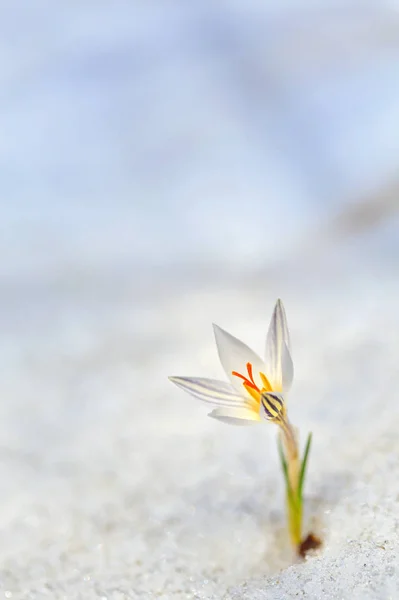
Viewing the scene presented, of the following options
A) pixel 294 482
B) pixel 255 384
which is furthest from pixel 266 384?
pixel 294 482

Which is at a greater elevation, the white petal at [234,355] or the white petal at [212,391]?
the white petal at [234,355]

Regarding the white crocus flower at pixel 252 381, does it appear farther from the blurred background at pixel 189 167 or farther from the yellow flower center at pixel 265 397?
the blurred background at pixel 189 167

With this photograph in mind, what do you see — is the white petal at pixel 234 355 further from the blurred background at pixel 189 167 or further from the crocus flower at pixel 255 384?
the blurred background at pixel 189 167

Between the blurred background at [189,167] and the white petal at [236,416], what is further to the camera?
the blurred background at [189,167]

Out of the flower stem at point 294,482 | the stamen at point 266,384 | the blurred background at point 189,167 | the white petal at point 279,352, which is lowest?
the flower stem at point 294,482

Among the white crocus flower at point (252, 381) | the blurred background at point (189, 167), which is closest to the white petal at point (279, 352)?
the white crocus flower at point (252, 381)

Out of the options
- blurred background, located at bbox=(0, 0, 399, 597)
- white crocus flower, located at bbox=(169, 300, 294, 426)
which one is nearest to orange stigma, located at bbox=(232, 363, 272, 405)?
white crocus flower, located at bbox=(169, 300, 294, 426)

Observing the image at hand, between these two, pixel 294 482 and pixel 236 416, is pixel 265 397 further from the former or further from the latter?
pixel 294 482

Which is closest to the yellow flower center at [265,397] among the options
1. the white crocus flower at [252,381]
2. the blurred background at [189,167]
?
the white crocus flower at [252,381]
